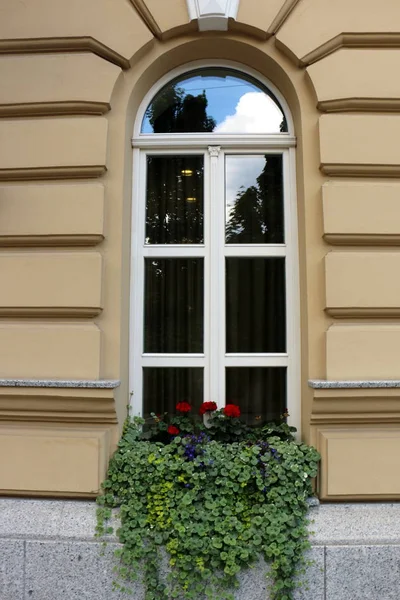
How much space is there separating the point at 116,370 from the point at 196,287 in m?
0.97

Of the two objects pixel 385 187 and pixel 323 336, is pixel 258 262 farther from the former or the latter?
pixel 385 187

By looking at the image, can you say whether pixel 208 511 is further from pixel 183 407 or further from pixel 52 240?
pixel 52 240

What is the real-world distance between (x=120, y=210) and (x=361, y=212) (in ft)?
6.08

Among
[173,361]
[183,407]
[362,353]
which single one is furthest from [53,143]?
[362,353]

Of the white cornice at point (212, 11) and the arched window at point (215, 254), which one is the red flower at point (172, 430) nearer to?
the arched window at point (215, 254)

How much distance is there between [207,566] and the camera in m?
2.81

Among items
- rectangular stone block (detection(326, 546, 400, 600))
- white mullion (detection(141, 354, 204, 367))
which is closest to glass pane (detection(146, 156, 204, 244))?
white mullion (detection(141, 354, 204, 367))

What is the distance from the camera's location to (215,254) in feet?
12.0

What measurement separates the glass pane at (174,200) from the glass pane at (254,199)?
0.85 ft

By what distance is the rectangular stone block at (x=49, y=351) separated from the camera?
3.24m

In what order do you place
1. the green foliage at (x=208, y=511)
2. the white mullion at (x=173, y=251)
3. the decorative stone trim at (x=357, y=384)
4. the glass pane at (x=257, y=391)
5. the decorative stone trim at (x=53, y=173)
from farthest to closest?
the white mullion at (x=173, y=251) → the glass pane at (x=257, y=391) → the decorative stone trim at (x=53, y=173) → the decorative stone trim at (x=357, y=384) → the green foliage at (x=208, y=511)

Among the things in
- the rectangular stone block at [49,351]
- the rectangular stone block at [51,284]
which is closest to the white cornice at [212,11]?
the rectangular stone block at [51,284]

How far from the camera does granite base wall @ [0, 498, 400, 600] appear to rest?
9.43 feet

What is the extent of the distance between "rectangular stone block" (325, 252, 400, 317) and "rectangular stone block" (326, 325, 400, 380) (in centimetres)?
15
